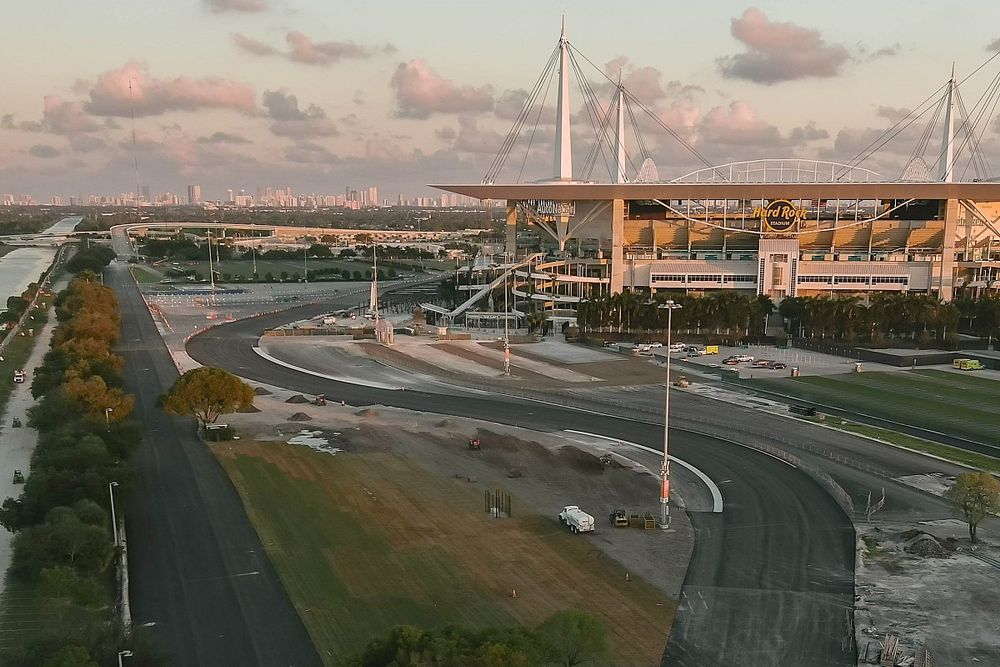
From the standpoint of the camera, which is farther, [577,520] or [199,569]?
[577,520]

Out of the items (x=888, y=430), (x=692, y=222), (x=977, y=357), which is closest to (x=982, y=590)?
(x=888, y=430)

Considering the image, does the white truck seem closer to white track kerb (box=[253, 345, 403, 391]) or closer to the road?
the road

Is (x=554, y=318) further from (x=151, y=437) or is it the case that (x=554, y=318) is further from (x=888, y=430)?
(x=151, y=437)

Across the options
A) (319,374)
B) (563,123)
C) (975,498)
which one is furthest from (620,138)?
(975,498)

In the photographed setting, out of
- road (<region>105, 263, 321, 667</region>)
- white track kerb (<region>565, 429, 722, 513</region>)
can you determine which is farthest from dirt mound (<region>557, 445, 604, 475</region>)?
road (<region>105, 263, 321, 667</region>)

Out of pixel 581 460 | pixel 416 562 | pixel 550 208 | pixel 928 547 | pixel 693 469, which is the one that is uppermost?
pixel 550 208

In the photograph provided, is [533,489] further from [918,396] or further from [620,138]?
[620,138]

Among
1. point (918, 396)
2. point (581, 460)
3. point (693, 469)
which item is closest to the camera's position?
point (693, 469)
